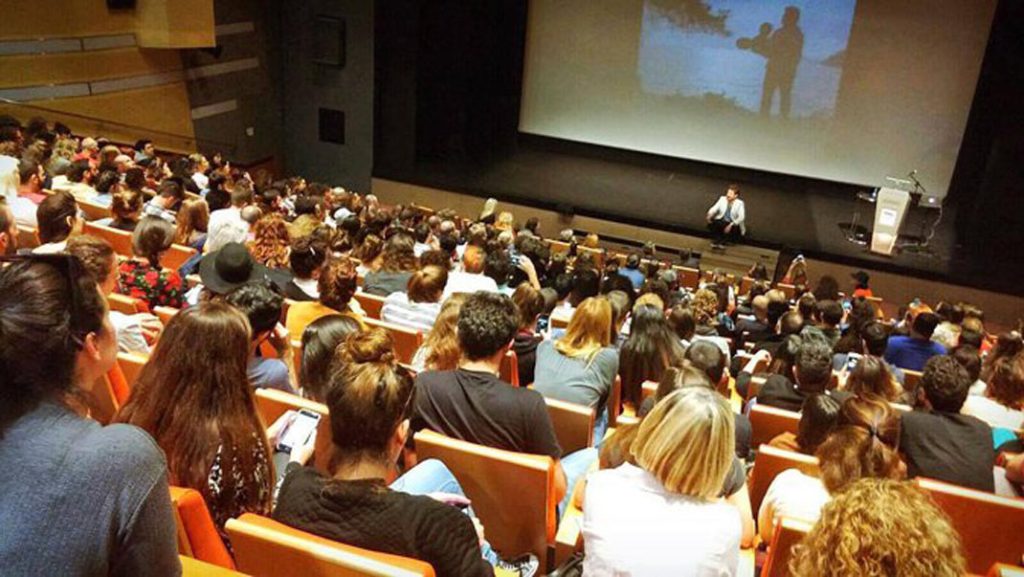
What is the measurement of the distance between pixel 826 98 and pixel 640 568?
11881 millimetres

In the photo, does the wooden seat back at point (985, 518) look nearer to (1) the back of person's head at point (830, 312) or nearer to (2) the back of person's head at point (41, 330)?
(2) the back of person's head at point (41, 330)

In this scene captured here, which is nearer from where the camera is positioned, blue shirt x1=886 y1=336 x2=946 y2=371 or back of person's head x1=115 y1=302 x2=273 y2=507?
back of person's head x1=115 y1=302 x2=273 y2=507

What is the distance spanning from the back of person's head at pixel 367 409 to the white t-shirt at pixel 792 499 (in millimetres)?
1444

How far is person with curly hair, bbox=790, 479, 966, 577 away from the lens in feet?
5.30

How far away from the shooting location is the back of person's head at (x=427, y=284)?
4586 millimetres

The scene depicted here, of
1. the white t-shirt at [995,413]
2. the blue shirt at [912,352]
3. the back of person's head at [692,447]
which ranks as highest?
the back of person's head at [692,447]

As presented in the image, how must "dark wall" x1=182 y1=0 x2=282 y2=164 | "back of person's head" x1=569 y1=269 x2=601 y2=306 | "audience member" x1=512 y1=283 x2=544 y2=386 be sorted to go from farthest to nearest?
"dark wall" x1=182 y1=0 x2=282 y2=164, "back of person's head" x1=569 y1=269 x2=601 y2=306, "audience member" x1=512 y1=283 x2=544 y2=386

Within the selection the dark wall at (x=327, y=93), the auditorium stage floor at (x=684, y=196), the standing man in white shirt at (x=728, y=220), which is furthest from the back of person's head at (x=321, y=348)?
the dark wall at (x=327, y=93)

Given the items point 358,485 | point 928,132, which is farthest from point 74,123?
point 928,132

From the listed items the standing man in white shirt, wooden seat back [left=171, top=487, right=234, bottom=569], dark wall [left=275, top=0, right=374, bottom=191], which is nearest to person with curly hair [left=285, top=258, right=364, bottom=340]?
wooden seat back [left=171, top=487, right=234, bottom=569]

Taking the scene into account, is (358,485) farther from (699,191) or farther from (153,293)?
(699,191)

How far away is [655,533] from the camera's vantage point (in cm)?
207

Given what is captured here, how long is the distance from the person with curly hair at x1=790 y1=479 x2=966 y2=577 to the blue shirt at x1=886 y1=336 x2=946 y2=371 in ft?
14.2

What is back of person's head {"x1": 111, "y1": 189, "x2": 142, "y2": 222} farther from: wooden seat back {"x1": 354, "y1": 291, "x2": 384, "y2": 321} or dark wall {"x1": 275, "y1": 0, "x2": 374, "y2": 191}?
dark wall {"x1": 275, "y1": 0, "x2": 374, "y2": 191}
